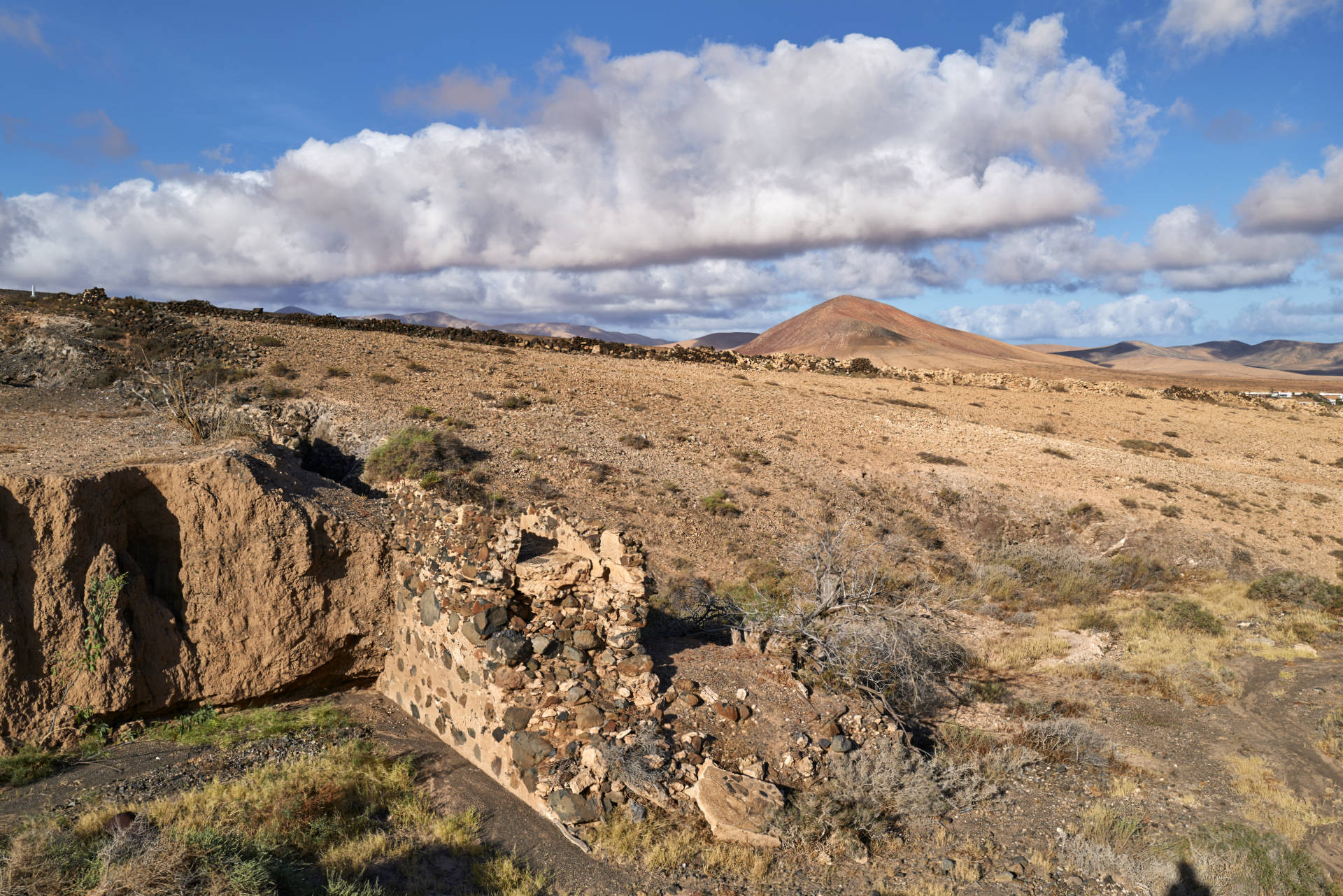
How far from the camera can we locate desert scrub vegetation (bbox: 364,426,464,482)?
1550 centimetres

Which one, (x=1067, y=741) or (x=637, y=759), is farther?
(x=1067, y=741)

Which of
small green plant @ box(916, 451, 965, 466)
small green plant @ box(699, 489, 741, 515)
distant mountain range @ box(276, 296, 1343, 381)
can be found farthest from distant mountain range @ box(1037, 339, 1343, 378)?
small green plant @ box(699, 489, 741, 515)

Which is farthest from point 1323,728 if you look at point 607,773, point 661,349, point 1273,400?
point 1273,400

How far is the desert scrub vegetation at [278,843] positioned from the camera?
3848 millimetres

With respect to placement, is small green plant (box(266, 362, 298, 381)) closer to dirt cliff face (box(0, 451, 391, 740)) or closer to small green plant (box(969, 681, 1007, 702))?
dirt cliff face (box(0, 451, 391, 740))

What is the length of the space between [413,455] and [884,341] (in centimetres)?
7817

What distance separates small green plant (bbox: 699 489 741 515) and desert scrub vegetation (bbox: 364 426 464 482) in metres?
5.77

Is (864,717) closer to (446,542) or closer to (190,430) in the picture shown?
(446,542)

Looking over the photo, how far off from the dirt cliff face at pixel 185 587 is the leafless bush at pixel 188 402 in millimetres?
4980

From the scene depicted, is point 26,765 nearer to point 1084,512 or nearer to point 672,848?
point 672,848

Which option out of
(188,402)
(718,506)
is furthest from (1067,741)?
(188,402)

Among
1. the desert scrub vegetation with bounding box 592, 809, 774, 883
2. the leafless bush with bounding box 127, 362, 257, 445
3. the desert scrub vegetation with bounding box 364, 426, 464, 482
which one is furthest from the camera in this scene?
the desert scrub vegetation with bounding box 364, 426, 464, 482

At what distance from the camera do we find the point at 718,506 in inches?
658

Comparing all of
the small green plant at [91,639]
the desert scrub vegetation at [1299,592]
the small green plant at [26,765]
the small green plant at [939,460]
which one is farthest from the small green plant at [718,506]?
the small green plant at [26,765]
